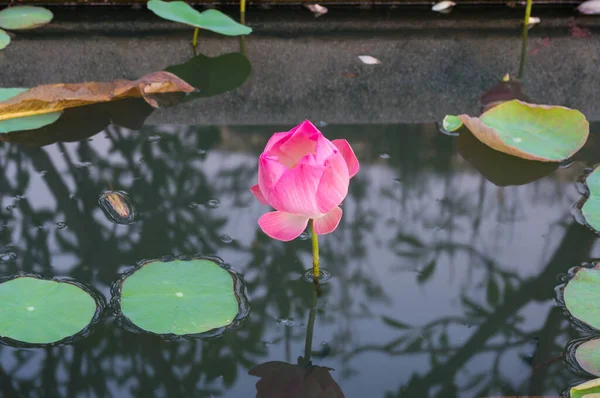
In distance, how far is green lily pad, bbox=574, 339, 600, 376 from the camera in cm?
97

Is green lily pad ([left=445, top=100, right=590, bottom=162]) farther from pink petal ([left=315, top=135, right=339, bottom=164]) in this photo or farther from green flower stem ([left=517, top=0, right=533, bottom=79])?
pink petal ([left=315, top=135, right=339, bottom=164])

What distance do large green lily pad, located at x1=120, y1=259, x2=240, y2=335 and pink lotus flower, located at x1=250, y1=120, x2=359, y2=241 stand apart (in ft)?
0.56

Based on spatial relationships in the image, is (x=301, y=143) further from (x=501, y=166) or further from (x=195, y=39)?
(x=195, y=39)

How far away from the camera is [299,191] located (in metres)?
0.92

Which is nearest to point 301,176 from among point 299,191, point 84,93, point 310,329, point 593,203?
point 299,191

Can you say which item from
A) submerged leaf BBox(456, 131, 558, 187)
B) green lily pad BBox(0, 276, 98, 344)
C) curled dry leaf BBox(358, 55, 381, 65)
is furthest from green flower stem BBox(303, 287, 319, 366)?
curled dry leaf BBox(358, 55, 381, 65)

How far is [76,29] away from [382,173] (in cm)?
116

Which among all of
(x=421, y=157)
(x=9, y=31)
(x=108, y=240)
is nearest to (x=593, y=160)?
(x=421, y=157)

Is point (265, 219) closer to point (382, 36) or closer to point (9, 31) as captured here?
point (382, 36)

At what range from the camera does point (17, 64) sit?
6.06 ft

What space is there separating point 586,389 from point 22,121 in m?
1.31

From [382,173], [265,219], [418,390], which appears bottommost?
[418,390]

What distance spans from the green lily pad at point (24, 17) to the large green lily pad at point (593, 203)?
1.63 metres

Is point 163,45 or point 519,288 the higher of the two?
point 163,45
